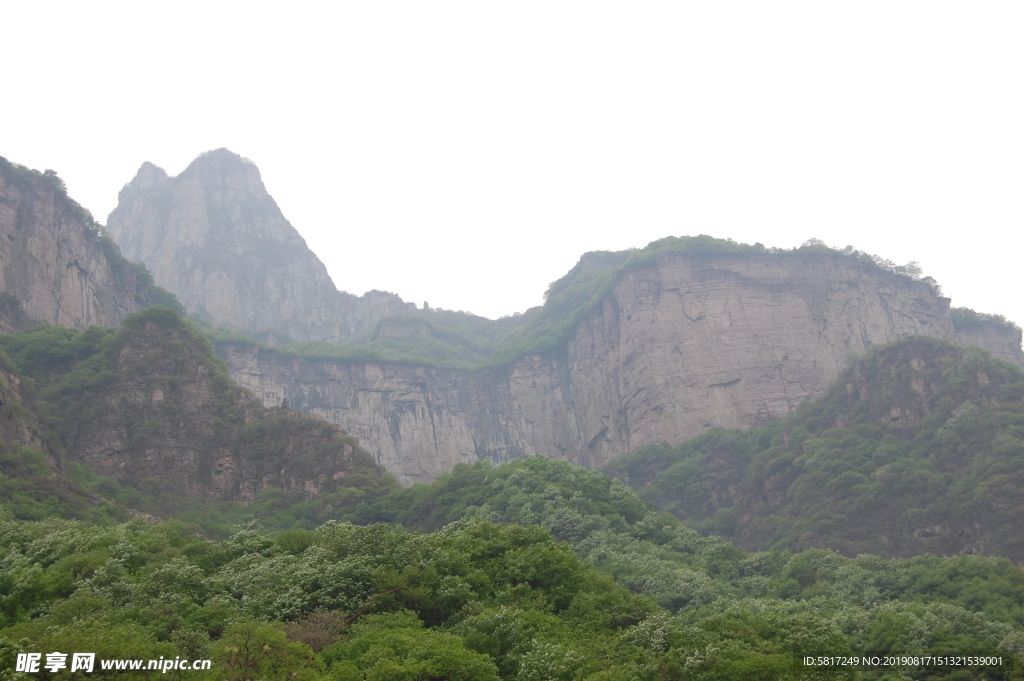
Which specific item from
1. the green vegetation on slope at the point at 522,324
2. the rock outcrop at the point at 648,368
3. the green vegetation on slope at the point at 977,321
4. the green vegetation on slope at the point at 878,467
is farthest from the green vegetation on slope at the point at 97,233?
the green vegetation on slope at the point at 977,321

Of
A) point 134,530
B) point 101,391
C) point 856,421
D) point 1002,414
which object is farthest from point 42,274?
point 1002,414

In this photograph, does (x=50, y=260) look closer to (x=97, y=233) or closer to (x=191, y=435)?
(x=97, y=233)

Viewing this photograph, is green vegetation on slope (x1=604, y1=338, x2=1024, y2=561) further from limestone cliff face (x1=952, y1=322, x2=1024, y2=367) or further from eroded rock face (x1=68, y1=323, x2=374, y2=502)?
limestone cliff face (x1=952, y1=322, x2=1024, y2=367)

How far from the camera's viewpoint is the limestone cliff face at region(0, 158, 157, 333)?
157 feet

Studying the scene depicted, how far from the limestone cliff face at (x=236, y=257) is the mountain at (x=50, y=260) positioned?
90.4 ft

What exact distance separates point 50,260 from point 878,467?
48468mm

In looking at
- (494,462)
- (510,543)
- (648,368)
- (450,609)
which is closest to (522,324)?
(494,462)

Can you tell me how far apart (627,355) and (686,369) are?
213 inches

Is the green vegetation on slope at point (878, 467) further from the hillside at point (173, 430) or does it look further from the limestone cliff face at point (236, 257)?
the limestone cliff face at point (236, 257)

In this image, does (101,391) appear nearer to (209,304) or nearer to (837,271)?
(209,304)

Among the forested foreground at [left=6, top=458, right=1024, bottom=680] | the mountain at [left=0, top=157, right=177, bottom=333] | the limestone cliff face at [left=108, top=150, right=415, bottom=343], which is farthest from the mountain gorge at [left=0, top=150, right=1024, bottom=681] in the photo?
the limestone cliff face at [left=108, top=150, right=415, bottom=343]

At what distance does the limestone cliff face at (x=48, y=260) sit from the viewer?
157ft

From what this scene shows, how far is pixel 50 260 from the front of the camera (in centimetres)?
5041

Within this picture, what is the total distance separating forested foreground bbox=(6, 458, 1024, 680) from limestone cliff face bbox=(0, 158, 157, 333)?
88.5ft
